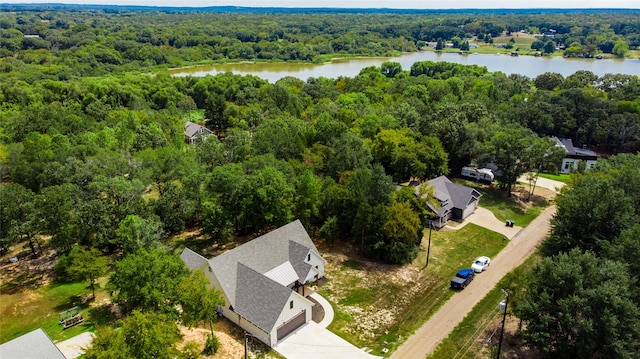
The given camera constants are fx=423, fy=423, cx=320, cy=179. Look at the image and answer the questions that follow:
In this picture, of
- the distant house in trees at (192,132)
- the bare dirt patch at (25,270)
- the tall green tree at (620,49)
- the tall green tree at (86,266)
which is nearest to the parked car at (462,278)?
the tall green tree at (86,266)

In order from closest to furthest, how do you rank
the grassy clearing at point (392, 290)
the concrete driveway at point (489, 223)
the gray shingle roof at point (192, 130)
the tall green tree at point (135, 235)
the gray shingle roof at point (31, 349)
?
1. the gray shingle roof at point (31, 349)
2. the grassy clearing at point (392, 290)
3. the tall green tree at point (135, 235)
4. the concrete driveway at point (489, 223)
5. the gray shingle roof at point (192, 130)

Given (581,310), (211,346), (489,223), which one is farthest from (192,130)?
(581,310)

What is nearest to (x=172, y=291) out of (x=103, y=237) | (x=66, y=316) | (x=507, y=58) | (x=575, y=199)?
(x=66, y=316)

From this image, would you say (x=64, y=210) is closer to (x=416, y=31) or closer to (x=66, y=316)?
(x=66, y=316)

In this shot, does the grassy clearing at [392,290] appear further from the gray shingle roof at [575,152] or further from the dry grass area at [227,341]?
the gray shingle roof at [575,152]

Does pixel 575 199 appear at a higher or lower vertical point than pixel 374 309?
higher

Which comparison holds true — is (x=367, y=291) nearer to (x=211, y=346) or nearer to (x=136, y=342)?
(x=211, y=346)
